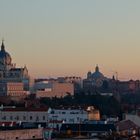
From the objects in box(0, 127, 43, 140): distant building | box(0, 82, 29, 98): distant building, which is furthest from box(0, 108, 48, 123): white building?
box(0, 82, 29, 98): distant building

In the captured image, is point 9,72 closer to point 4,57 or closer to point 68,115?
point 4,57

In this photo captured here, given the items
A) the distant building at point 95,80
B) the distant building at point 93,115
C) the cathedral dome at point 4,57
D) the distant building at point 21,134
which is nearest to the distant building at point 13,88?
the cathedral dome at point 4,57

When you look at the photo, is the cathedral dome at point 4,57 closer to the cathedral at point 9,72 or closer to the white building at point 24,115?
the cathedral at point 9,72

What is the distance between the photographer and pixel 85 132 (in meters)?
27.3

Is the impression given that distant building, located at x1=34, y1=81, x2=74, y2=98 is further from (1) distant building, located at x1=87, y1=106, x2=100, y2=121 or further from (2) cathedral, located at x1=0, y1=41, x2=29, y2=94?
(1) distant building, located at x1=87, y1=106, x2=100, y2=121

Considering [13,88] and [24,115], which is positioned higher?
[13,88]

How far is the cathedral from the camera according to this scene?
235 ft

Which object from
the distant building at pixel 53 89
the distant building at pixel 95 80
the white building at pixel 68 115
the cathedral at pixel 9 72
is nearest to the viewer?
the white building at pixel 68 115

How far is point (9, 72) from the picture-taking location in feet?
236

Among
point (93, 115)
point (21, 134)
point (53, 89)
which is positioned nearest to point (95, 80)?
point (53, 89)

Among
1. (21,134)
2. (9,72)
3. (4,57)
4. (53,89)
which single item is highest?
(4,57)

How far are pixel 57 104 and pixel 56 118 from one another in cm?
816

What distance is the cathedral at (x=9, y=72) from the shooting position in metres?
71.6

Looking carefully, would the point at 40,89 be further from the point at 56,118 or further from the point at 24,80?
the point at 56,118
